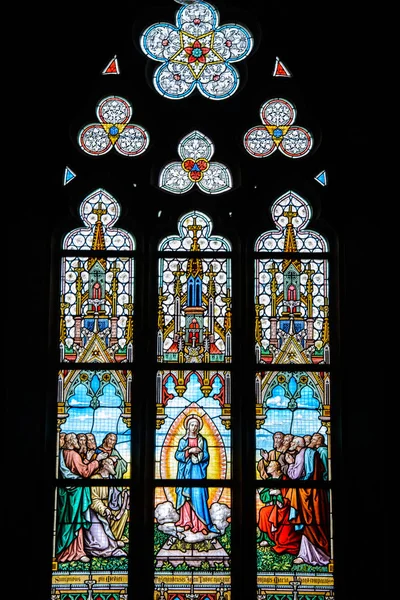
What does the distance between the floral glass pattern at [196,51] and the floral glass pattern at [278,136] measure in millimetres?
392

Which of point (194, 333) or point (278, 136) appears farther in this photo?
point (278, 136)

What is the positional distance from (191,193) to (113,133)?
87 cm

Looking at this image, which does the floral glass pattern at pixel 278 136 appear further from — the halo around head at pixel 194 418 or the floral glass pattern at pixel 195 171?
the halo around head at pixel 194 418

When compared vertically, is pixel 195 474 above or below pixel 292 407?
below

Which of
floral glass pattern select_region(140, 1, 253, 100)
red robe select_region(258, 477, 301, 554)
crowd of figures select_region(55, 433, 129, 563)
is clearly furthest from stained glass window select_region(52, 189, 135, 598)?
floral glass pattern select_region(140, 1, 253, 100)

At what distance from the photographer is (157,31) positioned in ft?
37.2

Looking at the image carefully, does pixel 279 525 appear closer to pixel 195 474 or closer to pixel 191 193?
pixel 195 474

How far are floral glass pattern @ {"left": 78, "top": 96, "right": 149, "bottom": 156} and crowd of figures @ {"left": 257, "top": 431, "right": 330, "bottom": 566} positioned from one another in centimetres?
277

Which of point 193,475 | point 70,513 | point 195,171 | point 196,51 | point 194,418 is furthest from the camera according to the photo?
point 196,51

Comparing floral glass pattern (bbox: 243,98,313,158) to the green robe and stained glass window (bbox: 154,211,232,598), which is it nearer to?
stained glass window (bbox: 154,211,232,598)

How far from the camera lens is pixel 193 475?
1025 centimetres

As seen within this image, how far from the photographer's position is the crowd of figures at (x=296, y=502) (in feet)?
33.0

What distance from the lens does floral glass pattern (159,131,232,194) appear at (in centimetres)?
1094

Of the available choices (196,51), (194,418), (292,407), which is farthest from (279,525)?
(196,51)
